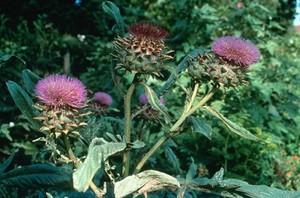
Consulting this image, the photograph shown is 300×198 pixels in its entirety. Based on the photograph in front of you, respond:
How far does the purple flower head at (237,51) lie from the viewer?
5.30 ft

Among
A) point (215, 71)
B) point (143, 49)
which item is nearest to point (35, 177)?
point (143, 49)

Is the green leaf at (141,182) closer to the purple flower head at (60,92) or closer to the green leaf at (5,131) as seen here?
the purple flower head at (60,92)

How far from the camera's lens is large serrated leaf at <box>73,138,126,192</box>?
3.96 ft

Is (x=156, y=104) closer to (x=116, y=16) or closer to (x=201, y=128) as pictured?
(x=201, y=128)

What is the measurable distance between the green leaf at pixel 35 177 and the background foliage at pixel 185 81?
3.77 feet

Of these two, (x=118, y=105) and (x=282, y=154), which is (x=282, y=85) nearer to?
(x=282, y=154)

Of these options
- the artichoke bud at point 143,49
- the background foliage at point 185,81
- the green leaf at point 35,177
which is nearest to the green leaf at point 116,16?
the artichoke bud at point 143,49

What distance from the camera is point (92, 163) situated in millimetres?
1252

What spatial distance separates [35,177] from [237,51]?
79cm

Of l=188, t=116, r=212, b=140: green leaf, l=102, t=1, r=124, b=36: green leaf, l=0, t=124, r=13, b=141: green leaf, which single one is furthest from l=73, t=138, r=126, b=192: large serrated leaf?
l=0, t=124, r=13, b=141: green leaf

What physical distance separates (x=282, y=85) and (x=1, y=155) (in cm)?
220

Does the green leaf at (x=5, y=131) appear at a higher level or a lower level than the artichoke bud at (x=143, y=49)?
lower

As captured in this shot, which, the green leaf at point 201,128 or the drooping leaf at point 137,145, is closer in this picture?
the drooping leaf at point 137,145

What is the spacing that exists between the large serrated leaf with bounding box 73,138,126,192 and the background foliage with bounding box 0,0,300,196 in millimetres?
1355
